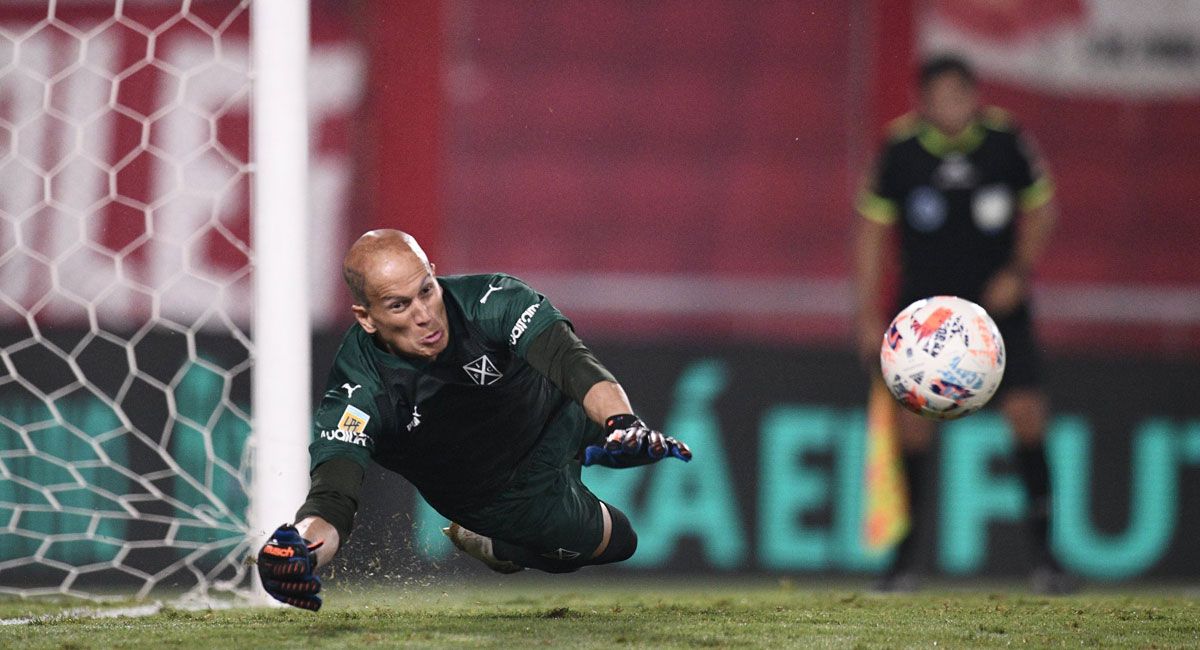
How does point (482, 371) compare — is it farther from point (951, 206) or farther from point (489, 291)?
point (951, 206)

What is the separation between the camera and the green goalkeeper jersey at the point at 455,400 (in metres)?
3.92

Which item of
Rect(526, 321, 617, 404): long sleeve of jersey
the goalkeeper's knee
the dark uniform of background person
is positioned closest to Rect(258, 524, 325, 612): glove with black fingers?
Rect(526, 321, 617, 404): long sleeve of jersey

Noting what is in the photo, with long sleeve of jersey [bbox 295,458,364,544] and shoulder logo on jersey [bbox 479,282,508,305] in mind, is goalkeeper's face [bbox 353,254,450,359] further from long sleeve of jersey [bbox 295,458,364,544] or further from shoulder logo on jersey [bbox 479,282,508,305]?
long sleeve of jersey [bbox 295,458,364,544]

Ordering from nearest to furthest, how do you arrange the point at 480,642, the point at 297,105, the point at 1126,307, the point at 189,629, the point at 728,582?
the point at 480,642
the point at 189,629
the point at 297,105
the point at 728,582
the point at 1126,307

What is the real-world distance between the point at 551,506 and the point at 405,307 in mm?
875

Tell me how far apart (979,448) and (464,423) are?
3546 mm

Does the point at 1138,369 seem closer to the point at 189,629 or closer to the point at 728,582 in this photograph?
the point at 728,582

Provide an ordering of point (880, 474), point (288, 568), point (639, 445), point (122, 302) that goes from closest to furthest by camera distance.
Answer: point (639, 445), point (288, 568), point (880, 474), point (122, 302)

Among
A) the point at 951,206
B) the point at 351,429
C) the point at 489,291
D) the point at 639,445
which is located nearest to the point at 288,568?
the point at 351,429

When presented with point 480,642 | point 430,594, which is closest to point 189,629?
point 480,642

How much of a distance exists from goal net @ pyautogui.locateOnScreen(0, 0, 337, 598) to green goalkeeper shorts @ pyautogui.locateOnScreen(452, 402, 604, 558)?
3.60ft

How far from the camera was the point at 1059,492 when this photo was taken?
6.98 metres

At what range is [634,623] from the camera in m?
4.11

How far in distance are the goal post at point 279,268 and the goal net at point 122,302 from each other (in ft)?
0.55
